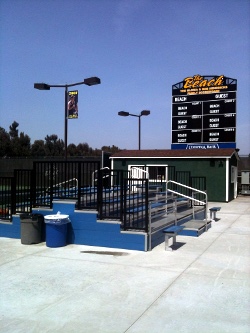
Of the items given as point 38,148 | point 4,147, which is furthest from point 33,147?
point 4,147

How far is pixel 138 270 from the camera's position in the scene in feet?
20.3

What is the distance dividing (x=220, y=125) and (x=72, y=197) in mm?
15174

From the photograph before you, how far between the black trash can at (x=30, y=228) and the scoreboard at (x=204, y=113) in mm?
15654

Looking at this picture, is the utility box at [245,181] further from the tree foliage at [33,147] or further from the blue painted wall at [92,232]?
the tree foliage at [33,147]

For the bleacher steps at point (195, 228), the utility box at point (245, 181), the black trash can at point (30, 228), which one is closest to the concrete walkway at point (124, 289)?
the black trash can at point (30, 228)

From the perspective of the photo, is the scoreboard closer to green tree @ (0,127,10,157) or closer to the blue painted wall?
the blue painted wall

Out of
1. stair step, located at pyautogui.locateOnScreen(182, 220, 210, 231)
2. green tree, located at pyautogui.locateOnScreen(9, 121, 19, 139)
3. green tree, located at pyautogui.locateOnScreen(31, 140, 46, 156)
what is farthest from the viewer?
green tree, located at pyautogui.locateOnScreen(9, 121, 19, 139)

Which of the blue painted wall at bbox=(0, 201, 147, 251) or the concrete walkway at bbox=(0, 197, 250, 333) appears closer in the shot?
the concrete walkway at bbox=(0, 197, 250, 333)

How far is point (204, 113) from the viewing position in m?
22.0

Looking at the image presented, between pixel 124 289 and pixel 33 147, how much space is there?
5182 centimetres

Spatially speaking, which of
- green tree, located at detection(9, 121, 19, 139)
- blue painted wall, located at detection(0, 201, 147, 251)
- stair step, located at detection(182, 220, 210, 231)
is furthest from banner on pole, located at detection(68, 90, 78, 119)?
green tree, located at detection(9, 121, 19, 139)

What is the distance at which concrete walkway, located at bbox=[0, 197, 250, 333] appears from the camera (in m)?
4.02

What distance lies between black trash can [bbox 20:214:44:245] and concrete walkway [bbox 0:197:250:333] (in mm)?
205

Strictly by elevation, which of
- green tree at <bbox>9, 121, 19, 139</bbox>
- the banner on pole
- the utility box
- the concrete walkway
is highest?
green tree at <bbox>9, 121, 19, 139</bbox>
